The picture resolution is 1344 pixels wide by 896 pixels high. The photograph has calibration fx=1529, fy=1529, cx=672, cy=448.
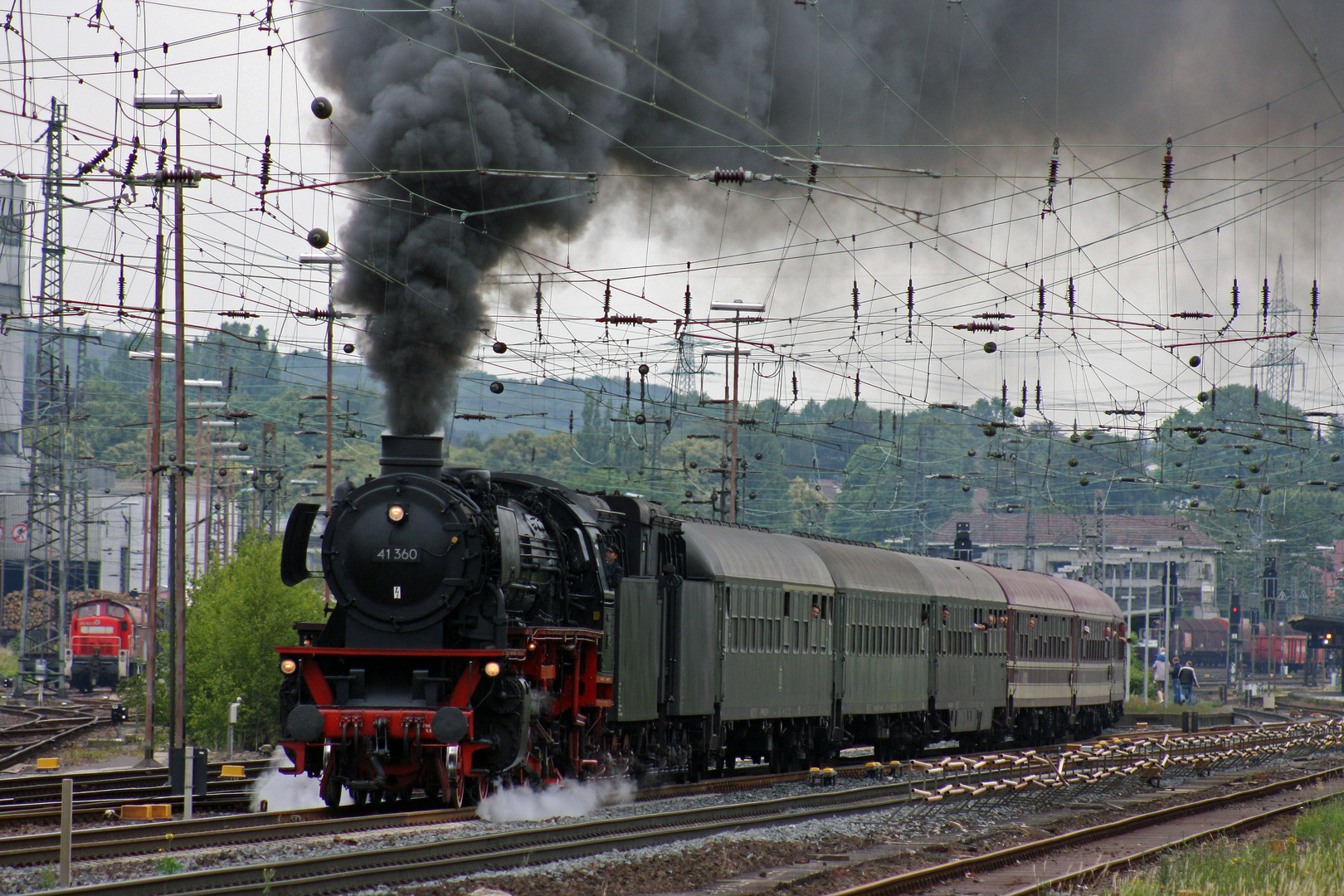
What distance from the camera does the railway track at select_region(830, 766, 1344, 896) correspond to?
491 inches

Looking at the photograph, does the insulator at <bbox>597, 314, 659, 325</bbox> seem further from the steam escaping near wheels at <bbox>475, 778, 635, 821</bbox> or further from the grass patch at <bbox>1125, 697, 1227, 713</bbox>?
the grass patch at <bbox>1125, 697, 1227, 713</bbox>

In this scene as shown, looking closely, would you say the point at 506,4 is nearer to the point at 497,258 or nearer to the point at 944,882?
the point at 497,258

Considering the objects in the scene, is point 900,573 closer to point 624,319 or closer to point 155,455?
point 624,319

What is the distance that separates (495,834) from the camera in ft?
44.7

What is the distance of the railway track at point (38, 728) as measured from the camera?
27948 millimetres

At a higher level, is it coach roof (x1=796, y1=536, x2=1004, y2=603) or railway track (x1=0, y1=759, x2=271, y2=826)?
coach roof (x1=796, y1=536, x2=1004, y2=603)

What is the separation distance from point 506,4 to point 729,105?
154 inches

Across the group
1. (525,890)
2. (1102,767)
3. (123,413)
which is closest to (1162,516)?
(123,413)

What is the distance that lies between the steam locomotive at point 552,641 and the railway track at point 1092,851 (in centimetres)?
429

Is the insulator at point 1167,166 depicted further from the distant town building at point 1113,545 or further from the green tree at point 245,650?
the distant town building at point 1113,545

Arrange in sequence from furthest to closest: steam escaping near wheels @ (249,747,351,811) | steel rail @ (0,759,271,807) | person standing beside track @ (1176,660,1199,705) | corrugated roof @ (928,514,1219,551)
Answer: corrugated roof @ (928,514,1219,551) < person standing beside track @ (1176,660,1199,705) < steel rail @ (0,759,271,807) < steam escaping near wheels @ (249,747,351,811)

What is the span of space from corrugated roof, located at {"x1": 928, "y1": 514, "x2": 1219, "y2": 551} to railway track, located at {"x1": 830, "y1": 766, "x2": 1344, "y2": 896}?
213ft

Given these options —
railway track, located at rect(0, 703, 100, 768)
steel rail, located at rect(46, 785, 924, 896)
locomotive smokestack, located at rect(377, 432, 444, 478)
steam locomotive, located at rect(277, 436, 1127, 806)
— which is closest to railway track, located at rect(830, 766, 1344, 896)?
steel rail, located at rect(46, 785, 924, 896)

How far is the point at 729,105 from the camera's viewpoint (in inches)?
817
